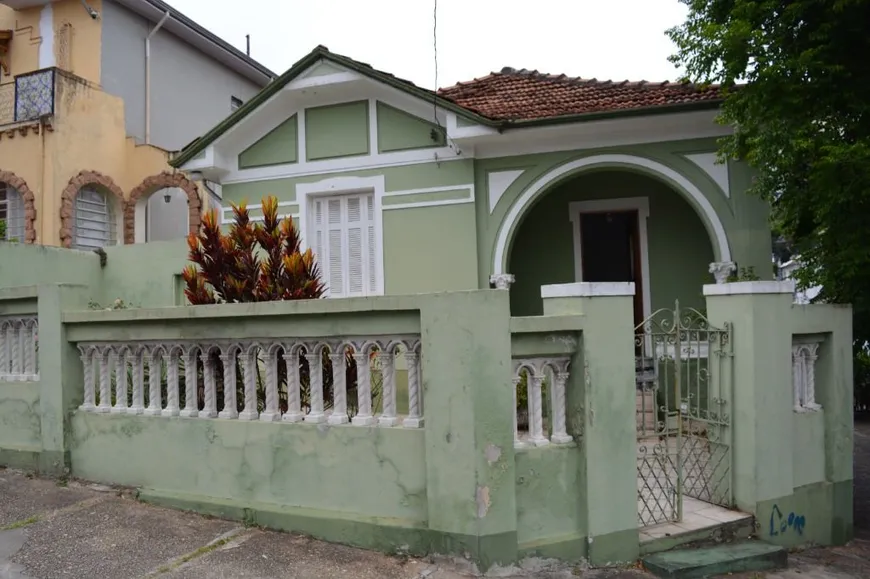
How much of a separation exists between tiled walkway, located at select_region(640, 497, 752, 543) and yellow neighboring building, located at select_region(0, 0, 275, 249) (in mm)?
9756

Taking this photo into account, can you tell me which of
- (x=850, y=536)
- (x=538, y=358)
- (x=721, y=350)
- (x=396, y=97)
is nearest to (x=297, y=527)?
(x=538, y=358)

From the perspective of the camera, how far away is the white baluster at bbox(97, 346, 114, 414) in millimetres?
5262

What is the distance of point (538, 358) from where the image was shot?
4215 mm

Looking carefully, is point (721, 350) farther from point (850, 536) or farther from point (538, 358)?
point (850, 536)

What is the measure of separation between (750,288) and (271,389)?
3.58m

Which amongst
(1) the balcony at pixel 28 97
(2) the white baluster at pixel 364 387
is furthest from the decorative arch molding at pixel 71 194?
(2) the white baluster at pixel 364 387

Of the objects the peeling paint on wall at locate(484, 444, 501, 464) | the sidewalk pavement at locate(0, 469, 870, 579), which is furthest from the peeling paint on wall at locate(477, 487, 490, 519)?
the sidewalk pavement at locate(0, 469, 870, 579)

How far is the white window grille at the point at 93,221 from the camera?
12.1m

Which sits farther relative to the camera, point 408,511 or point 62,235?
point 62,235

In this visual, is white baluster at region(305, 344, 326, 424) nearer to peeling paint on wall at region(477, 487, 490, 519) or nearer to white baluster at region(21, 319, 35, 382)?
peeling paint on wall at region(477, 487, 490, 519)

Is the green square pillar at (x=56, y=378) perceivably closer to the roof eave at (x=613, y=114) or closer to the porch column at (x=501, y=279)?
the porch column at (x=501, y=279)

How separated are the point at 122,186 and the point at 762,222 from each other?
1092 cm

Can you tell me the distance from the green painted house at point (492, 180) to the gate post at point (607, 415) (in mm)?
4469

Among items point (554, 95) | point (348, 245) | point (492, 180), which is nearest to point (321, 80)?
point (348, 245)
